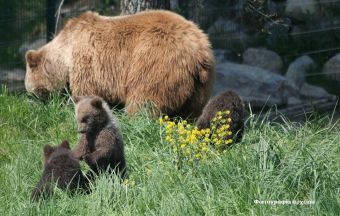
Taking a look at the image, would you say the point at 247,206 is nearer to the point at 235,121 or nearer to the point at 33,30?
the point at 235,121

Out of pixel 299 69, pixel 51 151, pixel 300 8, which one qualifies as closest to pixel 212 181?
pixel 51 151

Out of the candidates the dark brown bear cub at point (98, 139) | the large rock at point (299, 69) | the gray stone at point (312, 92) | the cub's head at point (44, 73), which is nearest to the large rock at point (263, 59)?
the large rock at point (299, 69)

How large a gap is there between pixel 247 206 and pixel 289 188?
19.9 inches

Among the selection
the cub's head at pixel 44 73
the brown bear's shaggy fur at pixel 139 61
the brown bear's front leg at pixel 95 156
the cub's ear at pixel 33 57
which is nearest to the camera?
the brown bear's front leg at pixel 95 156

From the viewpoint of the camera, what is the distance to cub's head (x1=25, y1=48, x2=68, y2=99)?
10.1 m

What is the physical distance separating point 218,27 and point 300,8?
2.84 metres

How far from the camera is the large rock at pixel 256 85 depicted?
13.5 m

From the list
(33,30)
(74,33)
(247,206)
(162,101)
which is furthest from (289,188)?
(33,30)

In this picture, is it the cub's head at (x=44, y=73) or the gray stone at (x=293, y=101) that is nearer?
the cub's head at (x=44, y=73)

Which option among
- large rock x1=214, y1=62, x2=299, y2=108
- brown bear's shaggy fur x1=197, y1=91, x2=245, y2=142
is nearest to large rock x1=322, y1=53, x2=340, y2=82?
large rock x1=214, y1=62, x2=299, y2=108

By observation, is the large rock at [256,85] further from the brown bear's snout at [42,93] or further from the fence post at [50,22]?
the brown bear's snout at [42,93]

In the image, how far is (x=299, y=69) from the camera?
15.0 meters

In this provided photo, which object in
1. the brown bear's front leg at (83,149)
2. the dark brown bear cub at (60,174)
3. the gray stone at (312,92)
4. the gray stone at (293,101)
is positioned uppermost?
the brown bear's front leg at (83,149)

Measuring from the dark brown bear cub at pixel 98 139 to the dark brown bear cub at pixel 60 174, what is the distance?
0.13 metres
